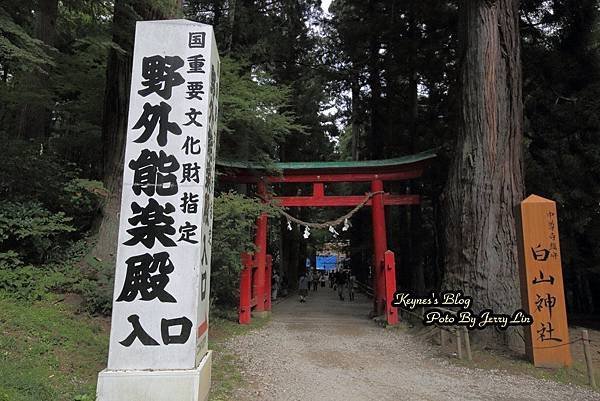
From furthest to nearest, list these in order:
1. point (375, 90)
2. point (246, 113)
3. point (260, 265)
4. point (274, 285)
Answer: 1. point (274, 285)
2. point (375, 90)
3. point (260, 265)
4. point (246, 113)

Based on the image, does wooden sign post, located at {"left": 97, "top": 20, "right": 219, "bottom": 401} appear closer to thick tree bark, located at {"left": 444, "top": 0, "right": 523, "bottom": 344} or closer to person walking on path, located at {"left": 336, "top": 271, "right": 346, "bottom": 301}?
thick tree bark, located at {"left": 444, "top": 0, "right": 523, "bottom": 344}

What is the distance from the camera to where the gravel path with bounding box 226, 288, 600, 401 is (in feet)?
16.3

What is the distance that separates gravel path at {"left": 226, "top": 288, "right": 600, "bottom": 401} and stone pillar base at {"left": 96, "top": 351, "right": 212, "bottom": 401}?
47.8 inches

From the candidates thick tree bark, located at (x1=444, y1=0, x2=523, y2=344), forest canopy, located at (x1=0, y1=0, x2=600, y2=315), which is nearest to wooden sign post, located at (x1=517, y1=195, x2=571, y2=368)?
thick tree bark, located at (x1=444, y1=0, x2=523, y2=344)

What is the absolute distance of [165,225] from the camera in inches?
157

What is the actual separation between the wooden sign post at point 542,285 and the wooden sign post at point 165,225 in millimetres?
4810

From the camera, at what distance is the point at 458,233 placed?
7938 mm

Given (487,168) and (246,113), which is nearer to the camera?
(487,168)

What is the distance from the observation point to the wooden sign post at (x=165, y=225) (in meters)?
3.72

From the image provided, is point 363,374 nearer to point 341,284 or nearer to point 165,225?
point 165,225

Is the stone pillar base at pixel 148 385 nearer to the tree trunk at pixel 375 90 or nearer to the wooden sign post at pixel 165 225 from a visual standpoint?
the wooden sign post at pixel 165 225

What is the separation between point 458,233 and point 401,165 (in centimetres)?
410

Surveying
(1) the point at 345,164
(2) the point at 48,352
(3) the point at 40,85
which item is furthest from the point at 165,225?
(1) the point at 345,164

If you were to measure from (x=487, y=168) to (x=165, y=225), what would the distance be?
6096 millimetres
